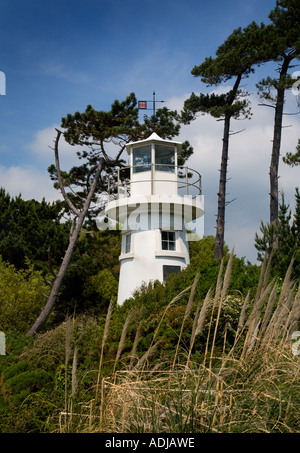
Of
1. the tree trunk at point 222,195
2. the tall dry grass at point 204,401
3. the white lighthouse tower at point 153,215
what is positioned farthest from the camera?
the tree trunk at point 222,195

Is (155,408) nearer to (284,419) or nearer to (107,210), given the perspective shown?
(284,419)

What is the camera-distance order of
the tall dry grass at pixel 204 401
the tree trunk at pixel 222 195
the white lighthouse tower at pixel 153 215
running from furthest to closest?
the tree trunk at pixel 222 195 → the white lighthouse tower at pixel 153 215 → the tall dry grass at pixel 204 401

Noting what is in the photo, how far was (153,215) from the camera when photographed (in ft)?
51.9

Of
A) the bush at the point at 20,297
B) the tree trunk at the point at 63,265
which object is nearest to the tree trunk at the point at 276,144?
the tree trunk at the point at 63,265

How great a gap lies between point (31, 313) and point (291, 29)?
14.4m

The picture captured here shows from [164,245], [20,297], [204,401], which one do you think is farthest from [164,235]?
[204,401]

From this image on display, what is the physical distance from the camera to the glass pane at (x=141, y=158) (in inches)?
635

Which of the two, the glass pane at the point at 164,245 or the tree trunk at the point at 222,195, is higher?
the tree trunk at the point at 222,195

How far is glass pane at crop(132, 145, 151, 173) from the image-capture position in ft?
52.9

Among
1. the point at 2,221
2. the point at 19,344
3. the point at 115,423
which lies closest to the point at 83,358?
the point at 19,344

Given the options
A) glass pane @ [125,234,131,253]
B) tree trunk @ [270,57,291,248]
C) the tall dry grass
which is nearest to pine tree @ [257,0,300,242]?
tree trunk @ [270,57,291,248]

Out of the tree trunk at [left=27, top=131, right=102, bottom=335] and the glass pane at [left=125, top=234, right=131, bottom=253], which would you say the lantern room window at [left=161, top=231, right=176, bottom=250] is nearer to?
the glass pane at [left=125, top=234, right=131, bottom=253]

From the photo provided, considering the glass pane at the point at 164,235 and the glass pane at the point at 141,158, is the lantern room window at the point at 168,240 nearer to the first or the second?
the glass pane at the point at 164,235

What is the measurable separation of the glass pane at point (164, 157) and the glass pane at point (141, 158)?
276 millimetres
